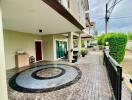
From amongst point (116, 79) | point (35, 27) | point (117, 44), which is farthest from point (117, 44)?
point (116, 79)

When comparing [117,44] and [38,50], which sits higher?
[117,44]

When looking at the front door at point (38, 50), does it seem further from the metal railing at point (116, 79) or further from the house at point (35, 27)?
the metal railing at point (116, 79)

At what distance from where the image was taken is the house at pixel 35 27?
340cm

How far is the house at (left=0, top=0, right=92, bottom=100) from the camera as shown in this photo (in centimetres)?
340

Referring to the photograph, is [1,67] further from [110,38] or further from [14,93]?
[110,38]

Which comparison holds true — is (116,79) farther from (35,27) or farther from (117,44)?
(117,44)

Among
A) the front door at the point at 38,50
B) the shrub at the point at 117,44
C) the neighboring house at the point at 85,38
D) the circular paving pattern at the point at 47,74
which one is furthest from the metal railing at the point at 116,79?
the neighboring house at the point at 85,38

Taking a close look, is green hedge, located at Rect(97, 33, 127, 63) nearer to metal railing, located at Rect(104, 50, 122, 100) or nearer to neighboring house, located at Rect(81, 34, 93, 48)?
metal railing, located at Rect(104, 50, 122, 100)

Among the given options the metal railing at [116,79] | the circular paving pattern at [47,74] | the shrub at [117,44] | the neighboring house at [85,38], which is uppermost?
the neighboring house at [85,38]

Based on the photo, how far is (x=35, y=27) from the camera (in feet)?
25.0

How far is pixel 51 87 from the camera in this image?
5.14 metres

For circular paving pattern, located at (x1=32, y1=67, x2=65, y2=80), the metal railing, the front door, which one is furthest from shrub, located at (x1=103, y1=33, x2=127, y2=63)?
the front door

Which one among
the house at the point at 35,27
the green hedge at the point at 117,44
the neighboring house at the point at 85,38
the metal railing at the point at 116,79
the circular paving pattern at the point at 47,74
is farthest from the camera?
the neighboring house at the point at 85,38

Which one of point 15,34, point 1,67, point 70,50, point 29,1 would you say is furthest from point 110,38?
point 1,67
